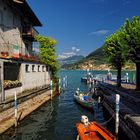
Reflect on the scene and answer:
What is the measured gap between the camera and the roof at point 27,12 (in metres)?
38.4

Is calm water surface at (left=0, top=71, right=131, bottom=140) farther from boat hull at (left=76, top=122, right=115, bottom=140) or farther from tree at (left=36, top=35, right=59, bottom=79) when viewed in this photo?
tree at (left=36, top=35, right=59, bottom=79)

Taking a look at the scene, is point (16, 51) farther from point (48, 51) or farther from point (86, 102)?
point (48, 51)

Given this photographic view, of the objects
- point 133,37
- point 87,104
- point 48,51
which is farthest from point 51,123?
point 48,51

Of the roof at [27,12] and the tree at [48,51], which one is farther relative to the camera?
the tree at [48,51]

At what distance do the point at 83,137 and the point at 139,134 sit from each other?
4999 mm

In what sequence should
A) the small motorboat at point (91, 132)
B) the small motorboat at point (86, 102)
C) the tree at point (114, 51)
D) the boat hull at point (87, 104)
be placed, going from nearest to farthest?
the small motorboat at point (91, 132), the boat hull at point (87, 104), the small motorboat at point (86, 102), the tree at point (114, 51)

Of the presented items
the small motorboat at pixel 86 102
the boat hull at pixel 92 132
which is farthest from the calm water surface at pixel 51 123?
the boat hull at pixel 92 132

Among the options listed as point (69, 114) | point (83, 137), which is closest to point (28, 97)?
point (69, 114)

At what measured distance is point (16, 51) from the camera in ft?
112

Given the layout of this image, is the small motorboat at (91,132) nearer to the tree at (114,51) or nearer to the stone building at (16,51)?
the stone building at (16,51)

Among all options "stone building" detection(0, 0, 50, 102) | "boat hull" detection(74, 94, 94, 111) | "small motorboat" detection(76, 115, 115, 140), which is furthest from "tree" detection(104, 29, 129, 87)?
"small motorboat" detection(76, 115, 115, 140)

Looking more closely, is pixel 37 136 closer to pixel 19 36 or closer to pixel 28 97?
pixel 28 97

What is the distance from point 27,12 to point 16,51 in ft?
37.8

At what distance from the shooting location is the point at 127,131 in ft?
68.2
